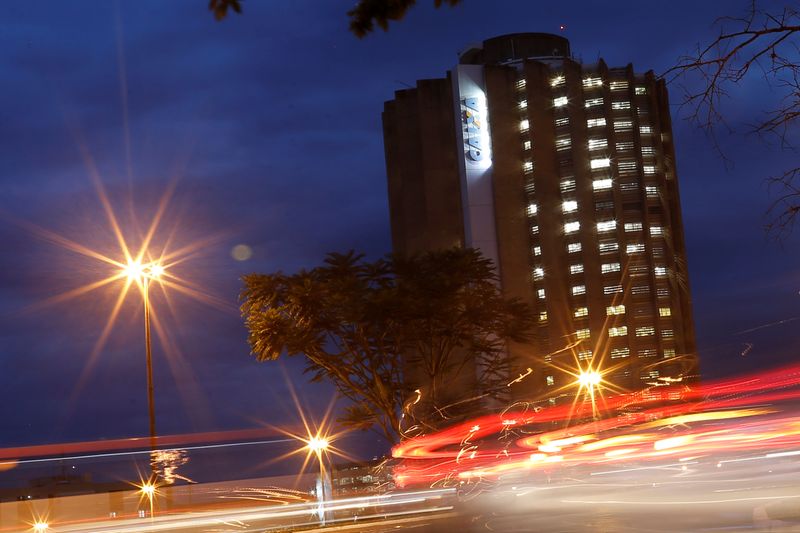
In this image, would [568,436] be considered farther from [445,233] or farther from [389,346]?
[445,233]

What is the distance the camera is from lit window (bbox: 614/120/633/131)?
312 ft

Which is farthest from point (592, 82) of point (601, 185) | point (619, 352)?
point (619, 352)

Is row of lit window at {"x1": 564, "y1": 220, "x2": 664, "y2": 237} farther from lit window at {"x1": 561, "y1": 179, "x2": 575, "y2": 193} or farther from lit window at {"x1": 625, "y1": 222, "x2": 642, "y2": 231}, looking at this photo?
lit window at {"x1": 561, "y1": 179, "x2": 575, "y2": 193}

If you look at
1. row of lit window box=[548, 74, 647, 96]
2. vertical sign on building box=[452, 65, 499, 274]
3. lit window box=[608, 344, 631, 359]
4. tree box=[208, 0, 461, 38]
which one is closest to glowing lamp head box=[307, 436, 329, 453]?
tree box=[208, 0, 461, 38]

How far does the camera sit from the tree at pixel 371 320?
3025cm

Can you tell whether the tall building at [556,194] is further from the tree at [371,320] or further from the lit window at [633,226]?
the tree at [371,320]

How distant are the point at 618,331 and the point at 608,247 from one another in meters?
7.80

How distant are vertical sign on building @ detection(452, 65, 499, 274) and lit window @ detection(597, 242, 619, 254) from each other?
9814mm

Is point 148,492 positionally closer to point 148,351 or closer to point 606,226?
point 148,351

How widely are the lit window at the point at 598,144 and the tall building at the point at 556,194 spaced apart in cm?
13

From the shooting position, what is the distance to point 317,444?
23781mm

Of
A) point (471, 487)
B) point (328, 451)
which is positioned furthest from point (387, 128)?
point (471, 487)

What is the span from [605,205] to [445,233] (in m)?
15.2

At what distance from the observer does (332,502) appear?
19.2 m
